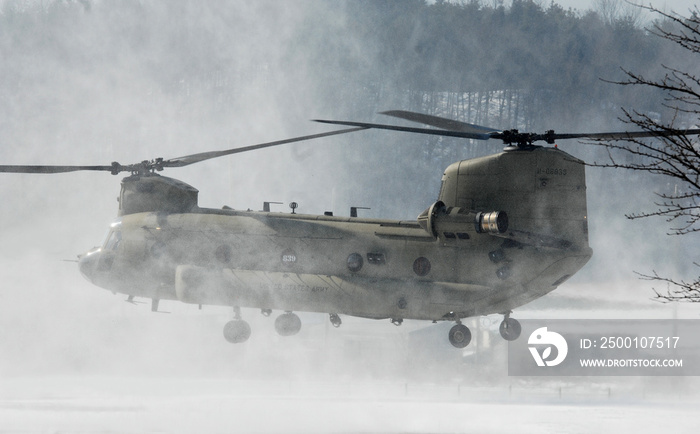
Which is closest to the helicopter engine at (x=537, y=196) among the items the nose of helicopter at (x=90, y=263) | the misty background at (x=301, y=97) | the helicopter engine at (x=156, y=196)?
the helicopter engine at (x=156, y=196)

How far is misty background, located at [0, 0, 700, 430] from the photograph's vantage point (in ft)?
401

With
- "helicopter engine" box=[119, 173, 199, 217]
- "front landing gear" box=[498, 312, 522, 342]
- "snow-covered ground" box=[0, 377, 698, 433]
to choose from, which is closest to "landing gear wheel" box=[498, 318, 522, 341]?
"front landing gear" box=[498, 312, 522, 342]

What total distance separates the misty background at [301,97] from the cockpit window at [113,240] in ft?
192

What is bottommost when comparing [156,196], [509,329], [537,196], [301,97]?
[509,329]

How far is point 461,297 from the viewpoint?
2228 cm

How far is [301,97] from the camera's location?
6289 inches

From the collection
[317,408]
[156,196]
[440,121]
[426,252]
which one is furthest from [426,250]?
[317,408]

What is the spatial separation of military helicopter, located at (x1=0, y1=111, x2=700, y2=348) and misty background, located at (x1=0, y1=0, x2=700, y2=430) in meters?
61.8

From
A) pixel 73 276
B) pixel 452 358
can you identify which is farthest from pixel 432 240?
pixel 73 276

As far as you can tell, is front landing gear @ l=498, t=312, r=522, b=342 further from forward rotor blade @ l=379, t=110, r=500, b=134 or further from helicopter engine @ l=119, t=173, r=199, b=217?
helicopter engine @ l=119, t=173, r=199, b=217

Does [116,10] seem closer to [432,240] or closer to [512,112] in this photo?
[512,112]

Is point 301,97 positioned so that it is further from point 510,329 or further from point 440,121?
point 510,329

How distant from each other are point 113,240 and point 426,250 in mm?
9866

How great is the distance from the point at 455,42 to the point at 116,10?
218 feet
